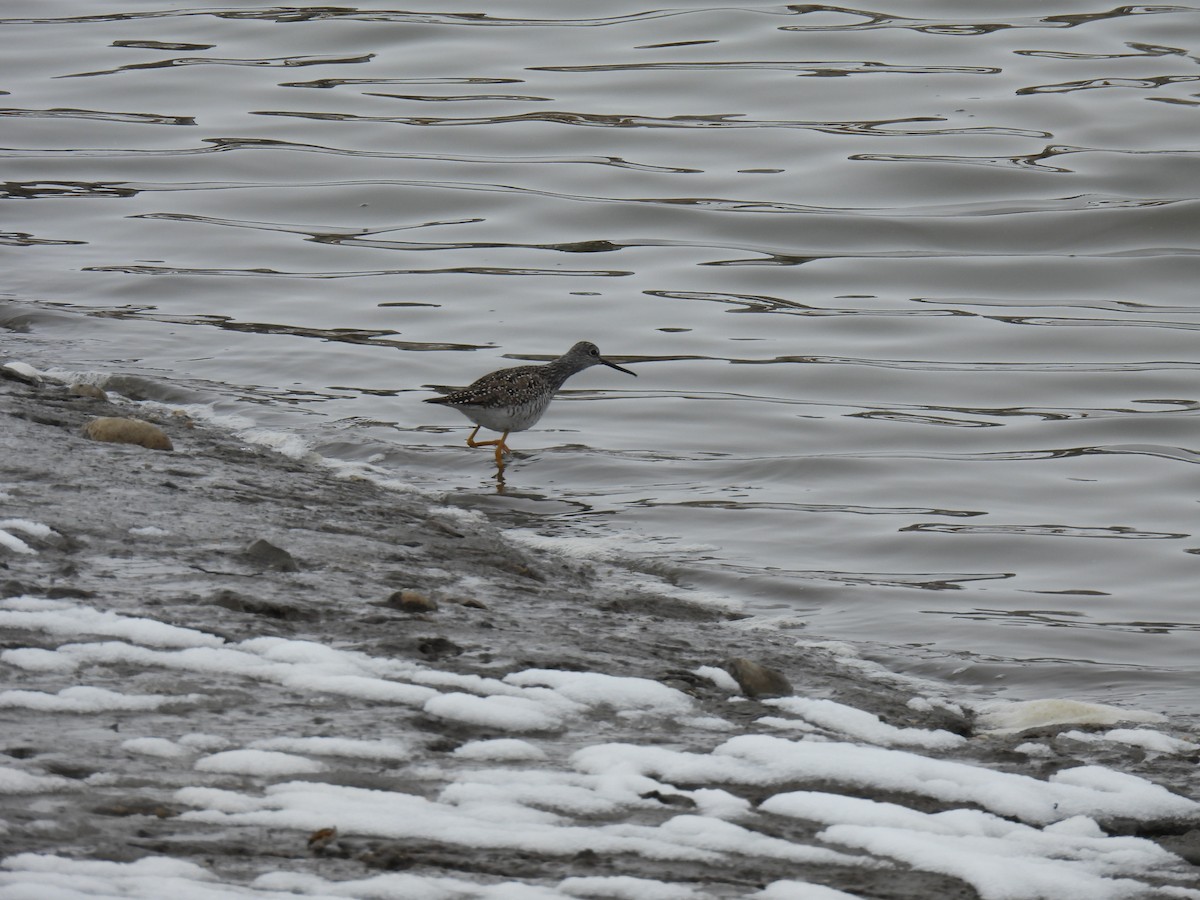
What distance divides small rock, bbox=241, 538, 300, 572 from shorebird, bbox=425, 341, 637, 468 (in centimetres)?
345

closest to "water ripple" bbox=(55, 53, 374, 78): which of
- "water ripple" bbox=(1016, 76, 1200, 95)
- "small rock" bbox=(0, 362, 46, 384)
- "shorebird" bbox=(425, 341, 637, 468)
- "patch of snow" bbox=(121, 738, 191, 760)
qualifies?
"water ripple" bbox=(1016, 76, 1200, 95)

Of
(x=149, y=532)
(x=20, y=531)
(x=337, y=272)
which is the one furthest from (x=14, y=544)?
(x=337, y=272)

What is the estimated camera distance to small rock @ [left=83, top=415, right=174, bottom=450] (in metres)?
7.08

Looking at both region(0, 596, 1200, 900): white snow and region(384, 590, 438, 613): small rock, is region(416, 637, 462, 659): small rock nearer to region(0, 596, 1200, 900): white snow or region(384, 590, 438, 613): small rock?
region(0, 596, 1200, 900): white snow

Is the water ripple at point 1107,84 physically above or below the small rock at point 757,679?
above

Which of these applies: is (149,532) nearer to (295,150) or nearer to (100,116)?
(295,150)

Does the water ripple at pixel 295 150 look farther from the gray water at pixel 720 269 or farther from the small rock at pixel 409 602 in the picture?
the small rock at pixel 409 602

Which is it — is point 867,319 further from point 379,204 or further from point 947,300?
point 379,204

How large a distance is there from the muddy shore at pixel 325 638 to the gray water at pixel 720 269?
1.04 meters

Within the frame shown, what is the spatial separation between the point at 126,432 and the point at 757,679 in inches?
135

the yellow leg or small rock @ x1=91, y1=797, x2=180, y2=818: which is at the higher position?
small rock @ x1=91, y1=797, x2=180, y2=818

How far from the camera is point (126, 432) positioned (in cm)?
714

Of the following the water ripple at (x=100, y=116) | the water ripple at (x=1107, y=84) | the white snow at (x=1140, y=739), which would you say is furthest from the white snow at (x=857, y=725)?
the water ripple at (x=100, y=116)

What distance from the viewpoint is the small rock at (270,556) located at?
5.48 metres
